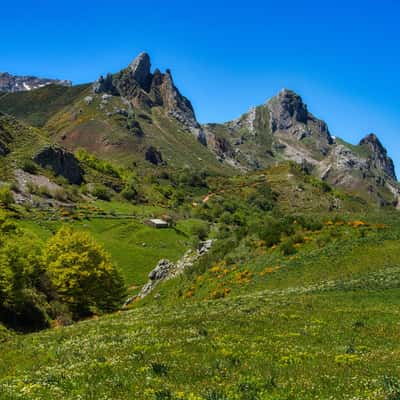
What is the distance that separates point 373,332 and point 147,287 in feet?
172

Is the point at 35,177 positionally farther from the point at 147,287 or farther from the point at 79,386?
the point at 79,386

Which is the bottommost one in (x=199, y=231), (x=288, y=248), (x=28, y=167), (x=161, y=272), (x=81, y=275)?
(x=81, y=275)

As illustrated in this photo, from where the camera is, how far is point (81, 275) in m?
60.7

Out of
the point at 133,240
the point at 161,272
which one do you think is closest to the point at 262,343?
the point at 161,272

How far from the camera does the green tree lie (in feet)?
197

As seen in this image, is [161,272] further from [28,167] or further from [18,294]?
[28,167]

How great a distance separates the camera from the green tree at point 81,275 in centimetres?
5994

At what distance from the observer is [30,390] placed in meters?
12.8

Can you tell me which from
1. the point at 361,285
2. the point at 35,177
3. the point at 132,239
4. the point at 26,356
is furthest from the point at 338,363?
the point at 35,177

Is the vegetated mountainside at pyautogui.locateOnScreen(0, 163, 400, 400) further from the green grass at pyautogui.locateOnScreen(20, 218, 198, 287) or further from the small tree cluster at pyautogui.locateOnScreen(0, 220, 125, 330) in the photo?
the green grass at pyautogui.locateOnScreen(20, 218, 198, 287)

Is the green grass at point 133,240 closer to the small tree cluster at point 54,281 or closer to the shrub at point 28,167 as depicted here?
the small tree cluster at point 54,281

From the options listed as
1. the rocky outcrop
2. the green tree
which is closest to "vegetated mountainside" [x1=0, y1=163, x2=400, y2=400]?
the rocky outcrop

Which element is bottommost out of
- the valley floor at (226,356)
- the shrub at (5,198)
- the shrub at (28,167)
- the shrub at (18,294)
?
the shrub at (18,294)

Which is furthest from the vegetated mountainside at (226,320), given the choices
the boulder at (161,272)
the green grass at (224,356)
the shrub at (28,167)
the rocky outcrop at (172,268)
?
the shrub at (28,167)
